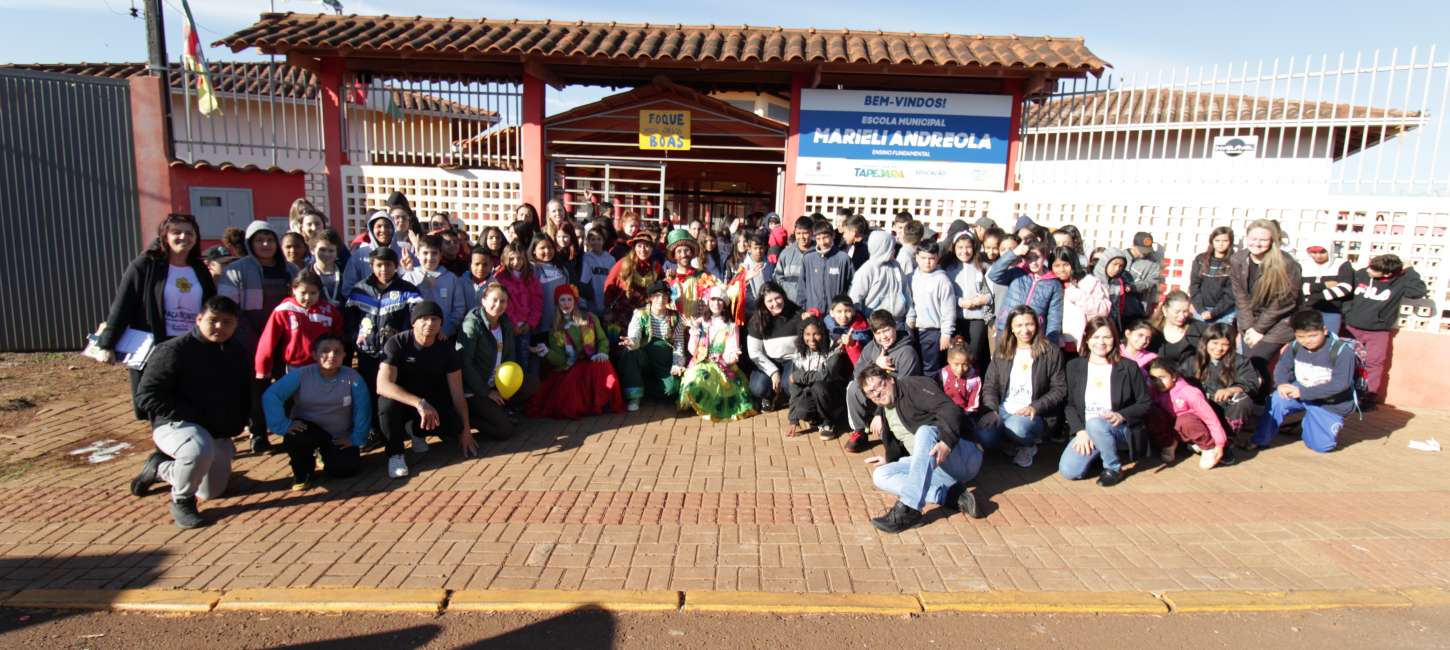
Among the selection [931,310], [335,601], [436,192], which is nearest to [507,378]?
[335,601]

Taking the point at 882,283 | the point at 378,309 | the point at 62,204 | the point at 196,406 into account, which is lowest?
the point at 196,406

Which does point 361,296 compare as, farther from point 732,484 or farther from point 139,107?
point 139,107

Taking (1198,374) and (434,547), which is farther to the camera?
(1198,374)

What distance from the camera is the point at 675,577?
3.61 meters

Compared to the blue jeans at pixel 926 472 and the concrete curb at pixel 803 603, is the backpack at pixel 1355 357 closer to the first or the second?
the blue jeans at pixel 926 472

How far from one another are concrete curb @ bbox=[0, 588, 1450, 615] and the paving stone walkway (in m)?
0.09

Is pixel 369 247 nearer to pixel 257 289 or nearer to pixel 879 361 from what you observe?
pixel 257 289

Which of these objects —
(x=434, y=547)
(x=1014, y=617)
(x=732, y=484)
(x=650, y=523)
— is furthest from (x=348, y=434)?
(x=1014, y=617)

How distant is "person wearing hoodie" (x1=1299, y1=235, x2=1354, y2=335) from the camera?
6711mm

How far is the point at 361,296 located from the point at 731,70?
20.1 ft

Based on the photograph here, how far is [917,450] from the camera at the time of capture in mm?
4391

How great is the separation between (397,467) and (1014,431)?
13.5 feet

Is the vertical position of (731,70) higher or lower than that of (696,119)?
higher

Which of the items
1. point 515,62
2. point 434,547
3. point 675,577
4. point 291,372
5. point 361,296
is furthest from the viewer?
point 515,62
